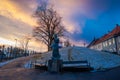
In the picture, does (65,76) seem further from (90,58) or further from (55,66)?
(90,58)

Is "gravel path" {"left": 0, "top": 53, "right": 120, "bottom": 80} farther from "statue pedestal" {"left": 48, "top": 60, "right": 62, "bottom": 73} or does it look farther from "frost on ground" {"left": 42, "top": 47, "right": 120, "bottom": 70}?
→ "frost on ground" {"left": 42, "top": 47, "right": 120, "bottom": 70}

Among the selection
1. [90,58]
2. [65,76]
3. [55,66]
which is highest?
[90,58]

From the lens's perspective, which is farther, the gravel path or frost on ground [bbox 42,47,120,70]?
frost on ground [bbox 42,47,120,70]

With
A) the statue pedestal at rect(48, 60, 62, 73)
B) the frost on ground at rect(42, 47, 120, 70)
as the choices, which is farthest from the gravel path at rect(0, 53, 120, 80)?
the frost on ground at rect(42, 47, 120, 70)

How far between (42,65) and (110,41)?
40658 millimetres

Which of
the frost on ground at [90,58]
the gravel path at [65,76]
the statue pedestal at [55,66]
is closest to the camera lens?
the gravel path at [65,76]

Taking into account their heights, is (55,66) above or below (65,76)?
above

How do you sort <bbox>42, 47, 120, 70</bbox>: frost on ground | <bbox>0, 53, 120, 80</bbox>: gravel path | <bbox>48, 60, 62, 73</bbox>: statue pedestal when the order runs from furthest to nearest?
1. <bbox>42, 47, 120, 70</bbox>: frost on ground
2. <bbox>48, 60, 62, 73</bbox>: statue pedestal
3. <bbox>0, 53, 120, 80</bbox>: gravel path

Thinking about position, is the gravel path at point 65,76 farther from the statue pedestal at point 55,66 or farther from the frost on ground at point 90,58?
the frost on ground at point 90,58

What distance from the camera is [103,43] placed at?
2571 inches

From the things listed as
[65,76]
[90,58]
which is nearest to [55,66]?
[65,76]

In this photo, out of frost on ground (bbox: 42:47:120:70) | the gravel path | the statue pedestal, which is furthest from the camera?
frost on ground (bbox: 42:47:120:70)

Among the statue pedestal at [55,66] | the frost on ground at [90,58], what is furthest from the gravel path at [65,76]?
the frost on ground at [90,58]

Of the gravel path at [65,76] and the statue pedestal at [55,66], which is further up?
the statue pedestal at [55,66]
